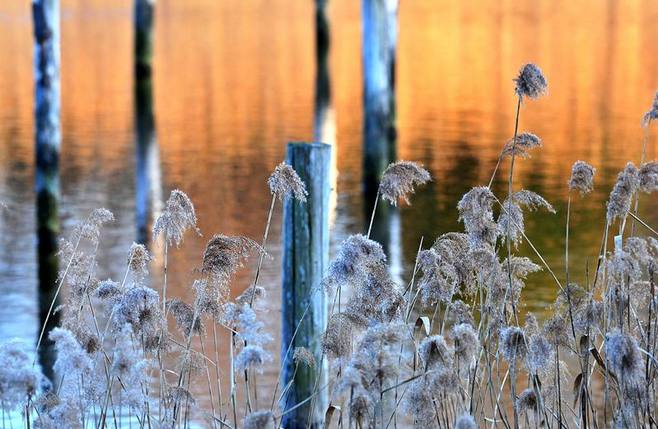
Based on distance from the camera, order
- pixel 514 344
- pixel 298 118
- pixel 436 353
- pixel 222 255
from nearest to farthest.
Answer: pixel 436 353 < pixel 514 344 < pixel 222 255 < pixel 298 118

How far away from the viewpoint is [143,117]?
59.7 ft

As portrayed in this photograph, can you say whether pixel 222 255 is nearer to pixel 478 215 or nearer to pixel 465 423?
pixel 478 215

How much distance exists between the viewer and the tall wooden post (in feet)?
37.8

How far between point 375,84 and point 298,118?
4.58 m

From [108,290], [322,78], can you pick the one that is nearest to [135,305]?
[108,290]

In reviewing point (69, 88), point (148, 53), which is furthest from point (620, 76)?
point (69, 88)

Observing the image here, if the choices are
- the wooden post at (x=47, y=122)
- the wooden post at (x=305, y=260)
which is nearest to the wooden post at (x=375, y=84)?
the wooden post at (x=47, y=122)

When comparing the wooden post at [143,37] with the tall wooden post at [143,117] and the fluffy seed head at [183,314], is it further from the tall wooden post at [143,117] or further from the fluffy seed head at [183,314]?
the fluffy seed head at [183,314]

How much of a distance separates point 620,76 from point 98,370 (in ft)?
58.3

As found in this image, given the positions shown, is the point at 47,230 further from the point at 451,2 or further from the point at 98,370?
the point at 451,2

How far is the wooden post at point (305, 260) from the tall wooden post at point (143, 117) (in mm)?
5060

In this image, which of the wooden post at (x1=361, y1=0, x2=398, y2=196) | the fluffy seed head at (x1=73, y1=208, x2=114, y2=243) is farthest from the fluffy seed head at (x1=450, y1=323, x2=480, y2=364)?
the wooden post at (x1=361, y1=0, x2=398, y2=196)

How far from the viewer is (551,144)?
48.2 ft

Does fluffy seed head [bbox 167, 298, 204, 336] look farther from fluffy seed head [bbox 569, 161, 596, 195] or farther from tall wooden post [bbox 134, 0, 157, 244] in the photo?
tall wooden post [bbox 134, 0, 157, 244]
